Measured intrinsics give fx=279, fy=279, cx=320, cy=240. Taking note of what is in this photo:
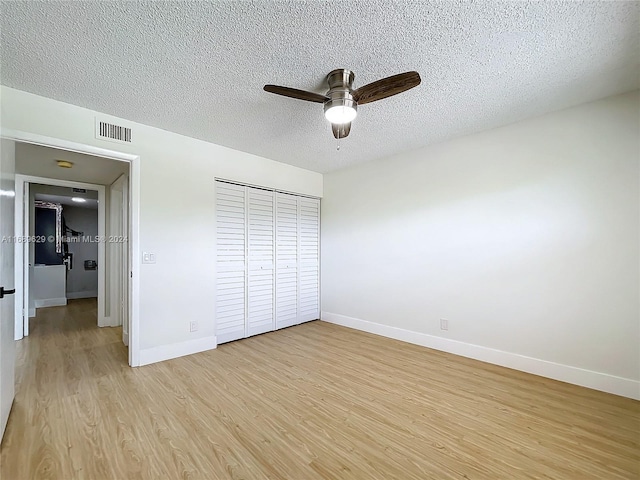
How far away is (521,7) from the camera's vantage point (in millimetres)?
1495

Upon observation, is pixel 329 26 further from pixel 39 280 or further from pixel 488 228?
pixel 39 280

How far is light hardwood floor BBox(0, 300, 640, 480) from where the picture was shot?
157 cm

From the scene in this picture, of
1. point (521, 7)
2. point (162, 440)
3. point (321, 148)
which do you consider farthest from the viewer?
point (321, 148)

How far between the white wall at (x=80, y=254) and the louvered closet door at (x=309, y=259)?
6.26 m

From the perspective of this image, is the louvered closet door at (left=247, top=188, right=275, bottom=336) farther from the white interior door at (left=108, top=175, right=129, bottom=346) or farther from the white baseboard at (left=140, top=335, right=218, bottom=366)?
the white interior door at (left=108, top=175, right=129, bottom=346)

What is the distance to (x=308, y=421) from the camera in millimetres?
1986

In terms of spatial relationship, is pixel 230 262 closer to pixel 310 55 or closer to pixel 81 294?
pixel 310 55

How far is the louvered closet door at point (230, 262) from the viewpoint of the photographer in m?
3.59

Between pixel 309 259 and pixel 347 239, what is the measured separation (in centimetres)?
75

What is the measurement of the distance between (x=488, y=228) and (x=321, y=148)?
7.06 feet

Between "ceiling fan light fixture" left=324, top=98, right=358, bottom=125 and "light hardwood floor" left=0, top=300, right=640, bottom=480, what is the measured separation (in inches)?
87.3

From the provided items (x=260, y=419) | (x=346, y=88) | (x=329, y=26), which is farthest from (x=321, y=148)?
(x=260, y=419)

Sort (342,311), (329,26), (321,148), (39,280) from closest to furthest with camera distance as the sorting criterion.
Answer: (329,26) → (321,148) → (342,311) → (39,280)

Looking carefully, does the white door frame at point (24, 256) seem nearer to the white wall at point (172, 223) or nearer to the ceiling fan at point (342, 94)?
the white wall at point (172, 223)
